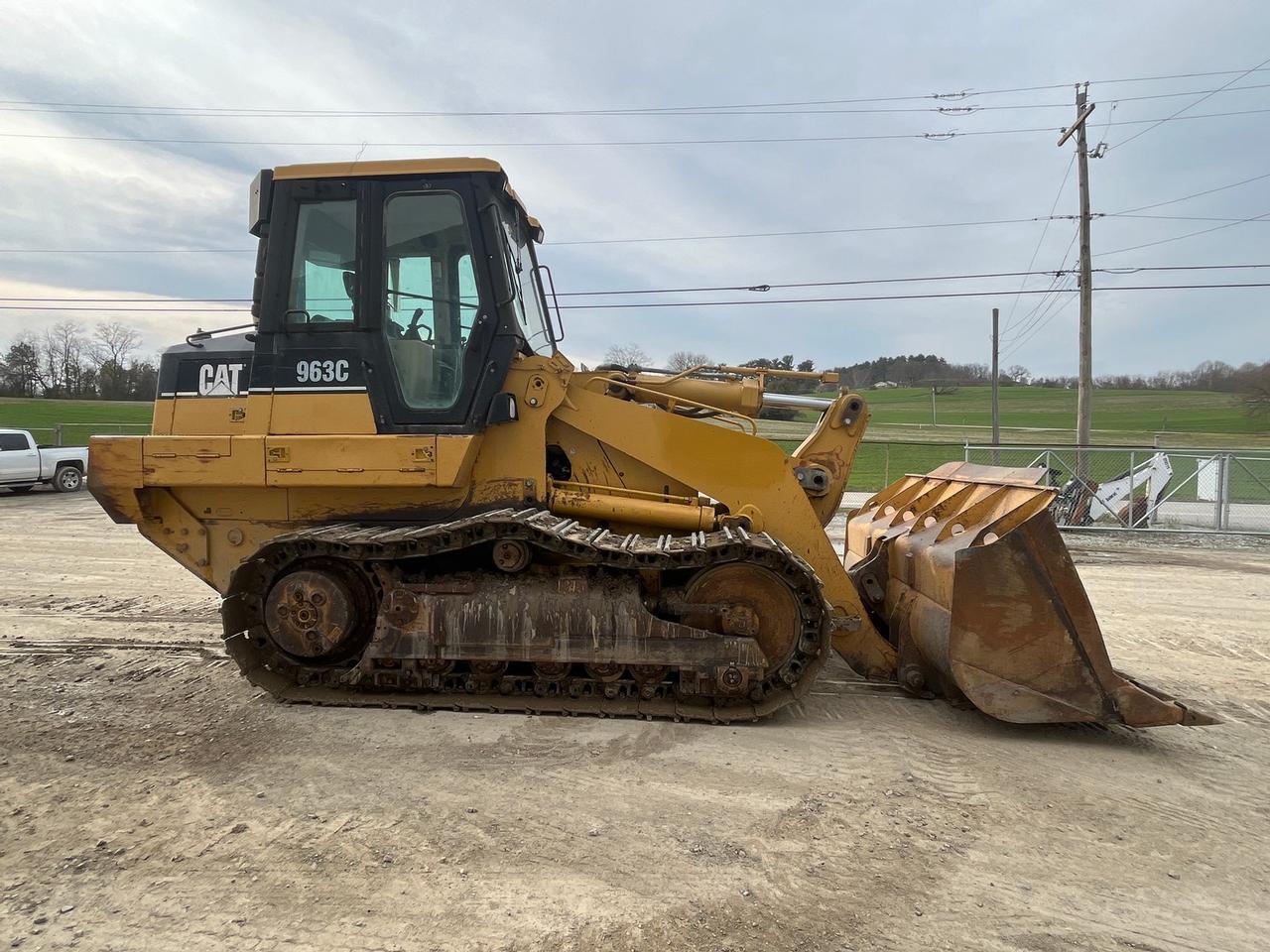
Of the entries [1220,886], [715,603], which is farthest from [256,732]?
[1220,886]

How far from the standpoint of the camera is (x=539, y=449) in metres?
4.90

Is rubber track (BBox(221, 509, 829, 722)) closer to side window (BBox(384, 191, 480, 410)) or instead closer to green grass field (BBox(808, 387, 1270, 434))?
side window (BBox(384, 191, 480, 410))

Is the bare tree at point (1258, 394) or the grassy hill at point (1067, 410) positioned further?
the grassy hill at point (1067, 410)

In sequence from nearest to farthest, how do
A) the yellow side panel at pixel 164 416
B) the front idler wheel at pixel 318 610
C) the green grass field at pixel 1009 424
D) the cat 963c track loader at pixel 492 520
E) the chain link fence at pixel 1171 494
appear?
the cat 963c track loader at pixel 492 520 → the front idler wheel at pixel 318 610 → the yellow side panel at pixel 164 416 → the chain link fence at pixel 1171 494 → the green grass field at pixel 1009 424

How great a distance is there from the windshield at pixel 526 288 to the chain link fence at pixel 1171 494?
11527mm

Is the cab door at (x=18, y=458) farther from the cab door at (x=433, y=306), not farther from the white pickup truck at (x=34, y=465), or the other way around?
the cab door at (x=433, y=306)

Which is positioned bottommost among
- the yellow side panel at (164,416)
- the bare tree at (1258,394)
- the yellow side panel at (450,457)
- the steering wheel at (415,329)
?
the yellow side panel at (450,457)

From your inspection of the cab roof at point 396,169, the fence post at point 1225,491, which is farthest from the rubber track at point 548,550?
the fence post at point 1225,491

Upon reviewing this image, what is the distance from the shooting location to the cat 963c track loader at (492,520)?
14.1ft

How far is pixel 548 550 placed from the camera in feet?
14.7

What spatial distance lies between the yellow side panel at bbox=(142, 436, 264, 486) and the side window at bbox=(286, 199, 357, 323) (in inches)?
34.5

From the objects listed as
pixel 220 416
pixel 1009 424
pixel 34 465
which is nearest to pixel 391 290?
pixel 220 416

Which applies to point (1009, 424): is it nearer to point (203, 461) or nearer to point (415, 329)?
point (415, 329)

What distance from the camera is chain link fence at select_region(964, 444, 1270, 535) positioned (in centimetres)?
1414
